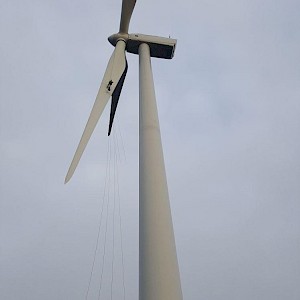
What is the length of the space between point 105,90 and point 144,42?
15.0 feet

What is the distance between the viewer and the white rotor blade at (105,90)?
1456 centimetres

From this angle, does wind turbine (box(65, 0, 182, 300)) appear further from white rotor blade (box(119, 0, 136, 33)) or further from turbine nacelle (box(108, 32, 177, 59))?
turbine nacelle (box(108, 32, 177, 59))

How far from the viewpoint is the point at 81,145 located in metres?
14.6

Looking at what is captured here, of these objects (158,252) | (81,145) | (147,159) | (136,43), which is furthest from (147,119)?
(136,43)

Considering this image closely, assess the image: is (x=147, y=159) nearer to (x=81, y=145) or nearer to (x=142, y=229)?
(x=142, y=229)

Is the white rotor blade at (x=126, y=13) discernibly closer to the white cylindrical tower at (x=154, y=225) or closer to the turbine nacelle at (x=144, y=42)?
the turbine nacelle at (x=144, y=42)

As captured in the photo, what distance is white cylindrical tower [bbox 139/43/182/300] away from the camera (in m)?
9.39

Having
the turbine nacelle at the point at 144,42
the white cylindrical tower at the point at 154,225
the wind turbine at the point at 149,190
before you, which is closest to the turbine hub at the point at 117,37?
the turbine nacelle at the point at 144,42

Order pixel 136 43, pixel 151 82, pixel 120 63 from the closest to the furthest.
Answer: pixel 151 82, pixel 120 63, pixel 136 43

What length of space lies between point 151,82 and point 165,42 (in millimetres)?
5333

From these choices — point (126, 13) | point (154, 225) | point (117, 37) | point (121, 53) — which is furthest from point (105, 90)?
point (154, 225)

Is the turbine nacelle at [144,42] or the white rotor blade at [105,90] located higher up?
the turbine nacelle at [144,42]

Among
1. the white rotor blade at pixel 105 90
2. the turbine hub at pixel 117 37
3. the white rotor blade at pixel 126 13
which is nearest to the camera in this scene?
the white rotor blade at pixel 105 90

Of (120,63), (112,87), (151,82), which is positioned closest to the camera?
(151,82)
